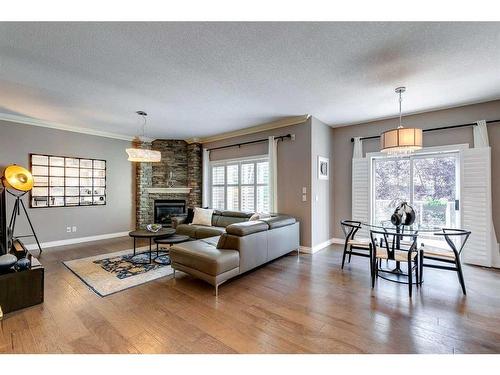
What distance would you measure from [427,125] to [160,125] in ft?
17.4

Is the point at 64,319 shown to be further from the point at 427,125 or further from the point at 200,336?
the point at 427,125

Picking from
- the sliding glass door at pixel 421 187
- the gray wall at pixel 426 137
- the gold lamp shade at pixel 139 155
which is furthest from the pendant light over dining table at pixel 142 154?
the sliding glass door at pixel 421 187

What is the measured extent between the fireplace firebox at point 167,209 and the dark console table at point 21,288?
152 inches

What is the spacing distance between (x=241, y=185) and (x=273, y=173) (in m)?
1.14

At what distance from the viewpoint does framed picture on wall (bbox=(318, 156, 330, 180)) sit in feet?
15.3

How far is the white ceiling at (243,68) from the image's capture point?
79.5 inches

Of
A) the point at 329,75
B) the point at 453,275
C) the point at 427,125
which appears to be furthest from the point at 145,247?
the point at 427,125

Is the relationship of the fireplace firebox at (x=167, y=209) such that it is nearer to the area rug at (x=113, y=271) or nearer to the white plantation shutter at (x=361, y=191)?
the area rug at (x=113, y=271)

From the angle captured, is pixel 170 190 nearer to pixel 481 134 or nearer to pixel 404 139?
pixel 404 139

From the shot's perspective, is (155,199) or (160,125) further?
(155,199)

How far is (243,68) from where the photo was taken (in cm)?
266

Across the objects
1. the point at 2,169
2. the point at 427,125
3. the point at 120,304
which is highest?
the point at 427,125
